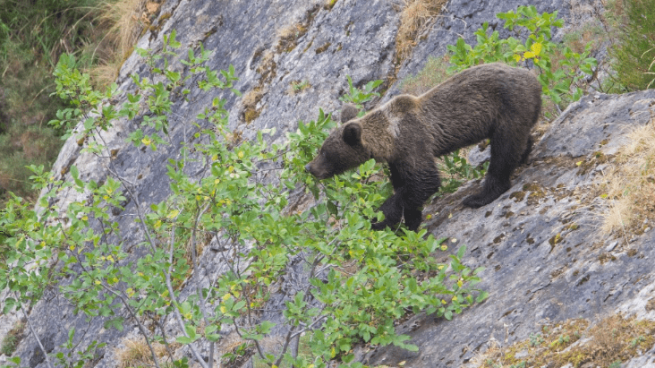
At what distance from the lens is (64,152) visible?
1066 centimetres

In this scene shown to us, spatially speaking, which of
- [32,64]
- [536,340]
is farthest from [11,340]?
[32,64]

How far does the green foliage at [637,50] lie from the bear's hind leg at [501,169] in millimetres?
1331

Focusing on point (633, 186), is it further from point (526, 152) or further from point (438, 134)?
point (438, 134)

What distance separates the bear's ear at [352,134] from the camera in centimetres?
639

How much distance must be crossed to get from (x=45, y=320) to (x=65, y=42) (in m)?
8.19

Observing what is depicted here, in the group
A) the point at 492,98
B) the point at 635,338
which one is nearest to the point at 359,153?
the point at 492,98

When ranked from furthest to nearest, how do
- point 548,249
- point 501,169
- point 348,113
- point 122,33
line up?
point 122,33 → point 348,113 → point 501,169 → point 548,249

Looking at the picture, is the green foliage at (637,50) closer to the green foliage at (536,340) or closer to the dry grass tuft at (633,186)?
the dry grass tuft at (633,186)

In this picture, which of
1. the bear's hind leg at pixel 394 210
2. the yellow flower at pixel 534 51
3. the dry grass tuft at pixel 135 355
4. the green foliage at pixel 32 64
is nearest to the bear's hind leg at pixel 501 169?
→ the bear's hind leg at pixel 394 210

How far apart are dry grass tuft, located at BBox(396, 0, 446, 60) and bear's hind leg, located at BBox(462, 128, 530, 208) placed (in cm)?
323

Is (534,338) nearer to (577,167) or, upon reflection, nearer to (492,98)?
(577,167)

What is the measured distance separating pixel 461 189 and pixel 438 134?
677 millimetres

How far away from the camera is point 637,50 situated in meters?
6.45

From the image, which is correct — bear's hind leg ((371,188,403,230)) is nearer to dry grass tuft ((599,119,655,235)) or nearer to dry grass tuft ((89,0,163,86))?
dry grass tuft ((599,119,655,235))
